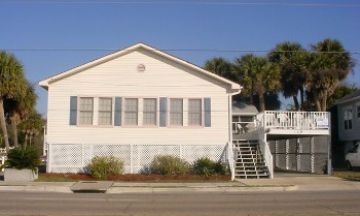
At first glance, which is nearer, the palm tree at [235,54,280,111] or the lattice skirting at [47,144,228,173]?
the lattice skirting at [47,144,228,173]

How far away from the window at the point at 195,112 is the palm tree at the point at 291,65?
12598 mm

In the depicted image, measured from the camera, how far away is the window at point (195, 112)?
1183 inches

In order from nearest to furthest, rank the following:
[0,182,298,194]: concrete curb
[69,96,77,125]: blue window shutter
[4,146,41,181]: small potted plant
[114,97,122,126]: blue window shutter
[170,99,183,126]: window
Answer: [0,182,298,194]: concrete curb → [4,146,41,181]: small potted plant → [69,96,77,125]: blue window shutter → [114,97,122,126]: blue window shutter → [170,99,183,126]: window

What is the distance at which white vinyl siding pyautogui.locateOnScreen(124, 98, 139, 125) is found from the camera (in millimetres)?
29844

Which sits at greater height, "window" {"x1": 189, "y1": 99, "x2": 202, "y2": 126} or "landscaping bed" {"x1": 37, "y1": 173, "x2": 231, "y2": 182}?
"window" {"x1": 189, "y1": 99, "x2": 202, "y2": 126}

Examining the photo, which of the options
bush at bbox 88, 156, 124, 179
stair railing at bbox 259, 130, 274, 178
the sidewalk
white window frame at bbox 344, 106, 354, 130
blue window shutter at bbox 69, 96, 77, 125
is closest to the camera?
the sidewalk

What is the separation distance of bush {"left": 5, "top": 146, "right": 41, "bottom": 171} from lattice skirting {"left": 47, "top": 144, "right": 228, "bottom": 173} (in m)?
2.57

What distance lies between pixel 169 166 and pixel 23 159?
732 cm

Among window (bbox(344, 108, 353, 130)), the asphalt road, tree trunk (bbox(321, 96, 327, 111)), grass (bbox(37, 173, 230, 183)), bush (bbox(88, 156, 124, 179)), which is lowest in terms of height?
the asphalt road

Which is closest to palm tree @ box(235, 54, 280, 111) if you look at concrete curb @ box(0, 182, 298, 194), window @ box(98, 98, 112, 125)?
window @ box(98, 98, 112, 125)

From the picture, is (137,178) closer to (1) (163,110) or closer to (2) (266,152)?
(1) (163,110)

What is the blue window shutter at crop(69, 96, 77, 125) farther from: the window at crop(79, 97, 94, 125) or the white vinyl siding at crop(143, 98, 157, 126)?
the white vinyl siding at crop(143, 98, 157, 126)

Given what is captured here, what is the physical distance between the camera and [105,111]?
1171 inches

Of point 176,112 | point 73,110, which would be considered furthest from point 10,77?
point 176,112
